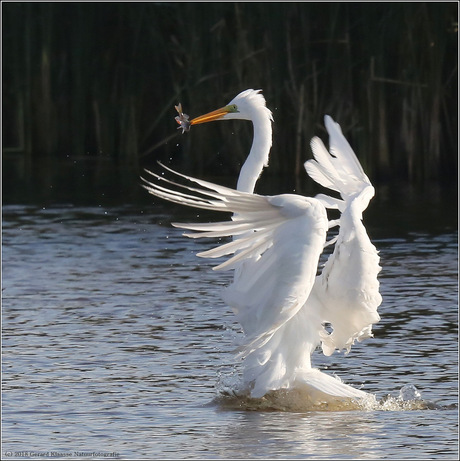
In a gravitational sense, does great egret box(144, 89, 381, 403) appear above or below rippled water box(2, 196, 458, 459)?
above

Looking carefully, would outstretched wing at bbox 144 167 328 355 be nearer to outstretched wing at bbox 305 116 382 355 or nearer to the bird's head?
outstretched wing at bbox 305 116 382 355

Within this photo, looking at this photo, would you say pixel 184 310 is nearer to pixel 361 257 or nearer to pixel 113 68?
pixel 361 257

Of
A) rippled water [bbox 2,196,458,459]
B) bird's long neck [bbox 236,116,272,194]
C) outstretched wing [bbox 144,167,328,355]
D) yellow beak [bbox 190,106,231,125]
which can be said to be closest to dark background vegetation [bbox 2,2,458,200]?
rippled water [bbox 2,196,458,459]

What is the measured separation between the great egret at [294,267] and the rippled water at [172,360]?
31cm

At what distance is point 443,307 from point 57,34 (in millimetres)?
12246

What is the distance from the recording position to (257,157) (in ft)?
24.8

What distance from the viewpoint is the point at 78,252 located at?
13.1 meters

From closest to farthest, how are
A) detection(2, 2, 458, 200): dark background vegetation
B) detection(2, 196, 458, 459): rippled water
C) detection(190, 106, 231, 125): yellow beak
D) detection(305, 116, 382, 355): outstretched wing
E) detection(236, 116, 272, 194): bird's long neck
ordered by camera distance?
detection(2, 196, 458, 459): rippled water → detection(305, 116, 382, 355): outstretched wing → detection(236, 116, 272, 194): bird's long neck → detection(190, 106, 231, 125): yellow beak → detection(2, 2, 458, 200): dark background vegetation

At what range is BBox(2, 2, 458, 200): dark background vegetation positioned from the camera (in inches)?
648

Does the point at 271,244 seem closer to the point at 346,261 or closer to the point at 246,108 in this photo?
the point at 346,261

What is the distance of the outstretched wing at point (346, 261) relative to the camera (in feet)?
21.7

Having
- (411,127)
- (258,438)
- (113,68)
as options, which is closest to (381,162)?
(411,127)

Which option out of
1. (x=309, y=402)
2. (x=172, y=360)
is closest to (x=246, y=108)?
(x=172, y=360)

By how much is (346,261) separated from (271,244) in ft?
1.44
